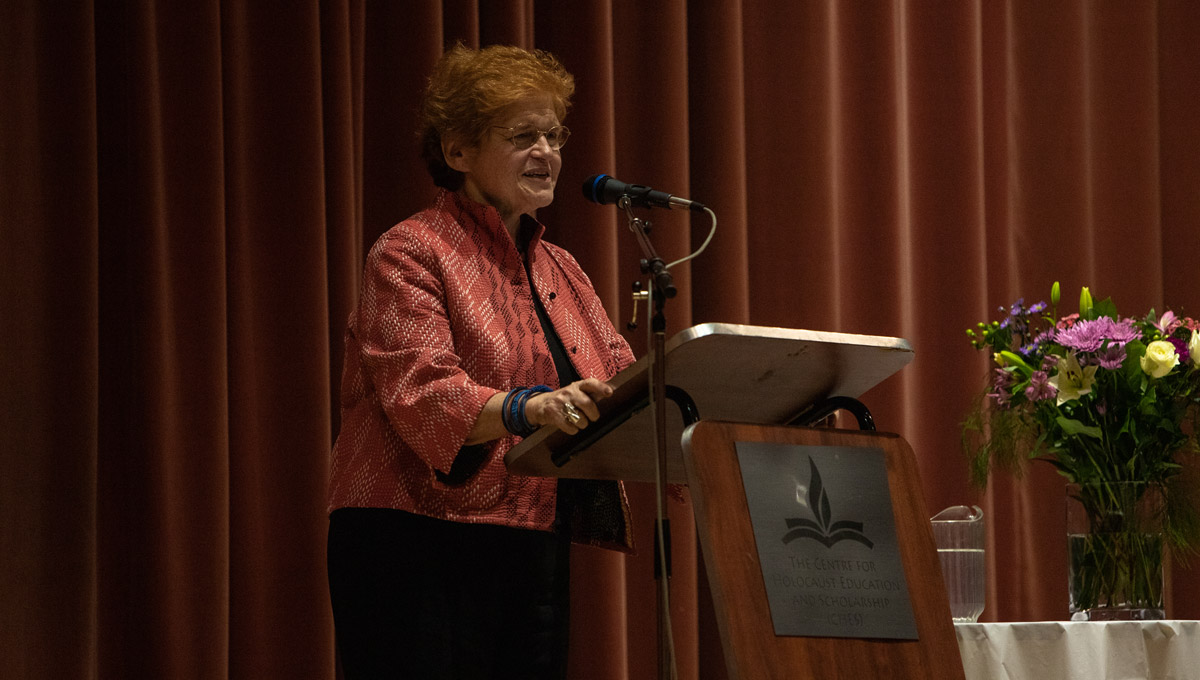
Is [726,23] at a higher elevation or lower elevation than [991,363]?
higher

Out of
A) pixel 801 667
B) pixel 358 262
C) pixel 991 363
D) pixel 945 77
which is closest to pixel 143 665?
pixel 358 262

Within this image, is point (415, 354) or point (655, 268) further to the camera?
point (415, 354)

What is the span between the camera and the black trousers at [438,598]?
1.79m

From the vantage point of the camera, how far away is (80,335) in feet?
8.04

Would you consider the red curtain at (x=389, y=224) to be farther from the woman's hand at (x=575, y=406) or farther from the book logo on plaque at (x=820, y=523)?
the book logo on plaque at (x=820, y=523)

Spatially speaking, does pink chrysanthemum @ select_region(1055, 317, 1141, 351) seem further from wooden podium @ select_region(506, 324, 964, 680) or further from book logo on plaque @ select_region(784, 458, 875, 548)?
book logo on plaque @ select_region(784, 458, 875, 548)

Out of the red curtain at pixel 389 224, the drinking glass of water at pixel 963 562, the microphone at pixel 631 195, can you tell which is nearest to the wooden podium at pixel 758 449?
the microphone at pixel 631 195

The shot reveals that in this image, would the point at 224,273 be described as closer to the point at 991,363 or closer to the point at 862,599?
the point at 862,599

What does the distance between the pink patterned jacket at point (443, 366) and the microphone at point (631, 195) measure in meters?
0.25

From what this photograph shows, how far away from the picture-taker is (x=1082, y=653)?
2.03m

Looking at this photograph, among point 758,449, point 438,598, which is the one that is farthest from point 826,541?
point 438,598

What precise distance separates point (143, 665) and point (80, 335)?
64 cm

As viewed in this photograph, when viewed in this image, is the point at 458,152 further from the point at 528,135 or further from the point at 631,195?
the point at 631,195

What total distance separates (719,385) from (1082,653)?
86 centimetres
